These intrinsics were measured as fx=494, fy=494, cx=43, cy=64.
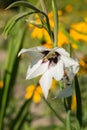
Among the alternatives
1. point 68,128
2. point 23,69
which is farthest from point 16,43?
point 23,69

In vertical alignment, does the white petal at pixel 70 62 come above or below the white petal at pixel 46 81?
above

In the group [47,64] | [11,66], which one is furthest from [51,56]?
[11,66]

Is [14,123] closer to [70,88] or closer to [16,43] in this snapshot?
[16,43]

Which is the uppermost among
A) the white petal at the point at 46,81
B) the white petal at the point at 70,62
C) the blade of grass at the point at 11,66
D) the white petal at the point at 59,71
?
the white petal at the point at 70,62

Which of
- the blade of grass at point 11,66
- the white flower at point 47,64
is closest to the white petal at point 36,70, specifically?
the white flower at point 47,64

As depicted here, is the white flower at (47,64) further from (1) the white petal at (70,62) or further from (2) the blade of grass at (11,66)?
(2) the blade of grass at (11,66)

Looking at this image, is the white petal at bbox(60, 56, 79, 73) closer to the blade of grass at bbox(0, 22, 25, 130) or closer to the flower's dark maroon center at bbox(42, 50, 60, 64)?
the flower's dark maroon center at bbox(42, 50, 60, 64)

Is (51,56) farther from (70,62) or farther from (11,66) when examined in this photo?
(11,66)
